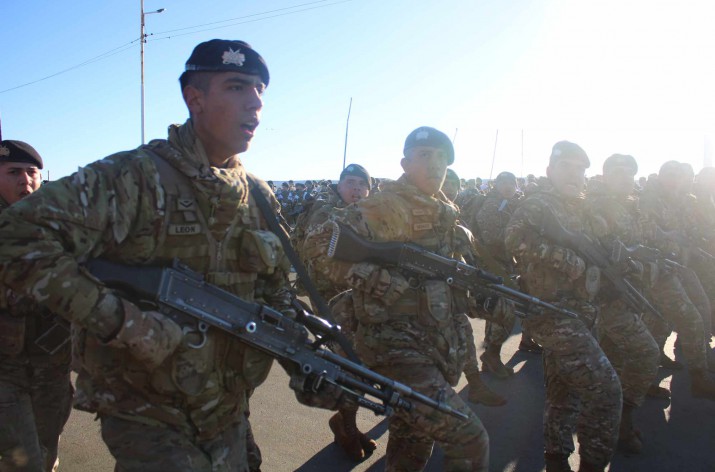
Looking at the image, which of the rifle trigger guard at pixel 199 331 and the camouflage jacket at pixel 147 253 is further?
the rifle trigger guard at pixel 199 331

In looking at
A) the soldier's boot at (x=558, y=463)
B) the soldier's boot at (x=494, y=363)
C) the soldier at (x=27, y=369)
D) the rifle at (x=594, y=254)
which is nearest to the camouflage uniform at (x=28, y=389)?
the soldier at (x=27, y=369)

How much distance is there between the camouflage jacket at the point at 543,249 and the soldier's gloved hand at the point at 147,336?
9.81ft

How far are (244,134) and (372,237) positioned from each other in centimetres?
138

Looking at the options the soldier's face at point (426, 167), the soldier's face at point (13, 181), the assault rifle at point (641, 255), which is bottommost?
the assault rifle at point (641, 255)

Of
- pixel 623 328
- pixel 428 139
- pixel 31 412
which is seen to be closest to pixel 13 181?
pixel 31 412

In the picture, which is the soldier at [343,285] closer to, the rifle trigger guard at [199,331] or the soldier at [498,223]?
the rifle trigger guard at [199,331]

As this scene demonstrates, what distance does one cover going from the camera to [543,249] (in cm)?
404

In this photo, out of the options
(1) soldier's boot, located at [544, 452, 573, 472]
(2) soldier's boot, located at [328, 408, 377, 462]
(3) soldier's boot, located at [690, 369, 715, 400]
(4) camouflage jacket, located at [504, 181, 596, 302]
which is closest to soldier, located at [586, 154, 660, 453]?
(4) camouflage jacket, located at [504, 181, 596, 302]

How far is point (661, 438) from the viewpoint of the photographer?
15.4ft

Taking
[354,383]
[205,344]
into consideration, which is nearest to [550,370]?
[354,383]

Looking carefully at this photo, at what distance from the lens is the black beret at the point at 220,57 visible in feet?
6.77

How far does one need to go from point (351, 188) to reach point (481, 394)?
7.89ft

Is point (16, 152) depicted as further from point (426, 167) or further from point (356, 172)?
point (356, 172)

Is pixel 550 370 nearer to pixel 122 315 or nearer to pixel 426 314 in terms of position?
pixel 426 314
